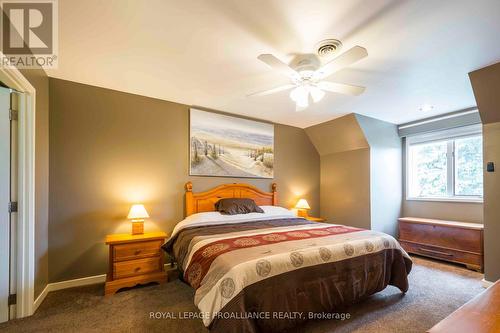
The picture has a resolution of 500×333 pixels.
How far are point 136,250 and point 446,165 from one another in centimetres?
513

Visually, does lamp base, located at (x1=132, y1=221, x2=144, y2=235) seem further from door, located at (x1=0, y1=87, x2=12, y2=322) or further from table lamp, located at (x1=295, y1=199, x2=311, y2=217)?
table lamp, located at (x1=295, y1=199, x2=311, y2=217)

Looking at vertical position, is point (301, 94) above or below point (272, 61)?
below

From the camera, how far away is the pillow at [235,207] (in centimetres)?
328

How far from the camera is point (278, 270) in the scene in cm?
171

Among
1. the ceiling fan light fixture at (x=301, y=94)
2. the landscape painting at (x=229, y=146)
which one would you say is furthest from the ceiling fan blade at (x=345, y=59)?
the landscape painting at (x=229, y=146)

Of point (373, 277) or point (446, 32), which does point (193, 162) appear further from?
point (446, 32)

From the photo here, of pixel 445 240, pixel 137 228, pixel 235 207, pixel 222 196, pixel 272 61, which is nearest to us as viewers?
pixel 272 61

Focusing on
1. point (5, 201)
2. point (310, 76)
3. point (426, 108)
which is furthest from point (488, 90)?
point (5, 201)

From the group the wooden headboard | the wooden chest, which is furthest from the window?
Result: the wooden headboard

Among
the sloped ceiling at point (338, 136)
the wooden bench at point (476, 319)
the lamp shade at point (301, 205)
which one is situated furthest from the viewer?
the lamp shade at point (301, 205)

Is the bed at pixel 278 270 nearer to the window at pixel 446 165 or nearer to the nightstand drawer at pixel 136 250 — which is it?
the nightstand drawer at pixel 136 250

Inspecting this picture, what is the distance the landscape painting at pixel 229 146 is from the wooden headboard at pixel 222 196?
0.22m

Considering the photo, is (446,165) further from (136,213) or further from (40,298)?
(40,298)

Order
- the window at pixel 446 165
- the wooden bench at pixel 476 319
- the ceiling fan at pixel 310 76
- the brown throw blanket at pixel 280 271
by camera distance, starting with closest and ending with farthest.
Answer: the wooden bench at pixel 476 319
the brown throw blanket at pixel 280 271
the ceiling fan at pixel 310 76
the window at pixel 446 165
